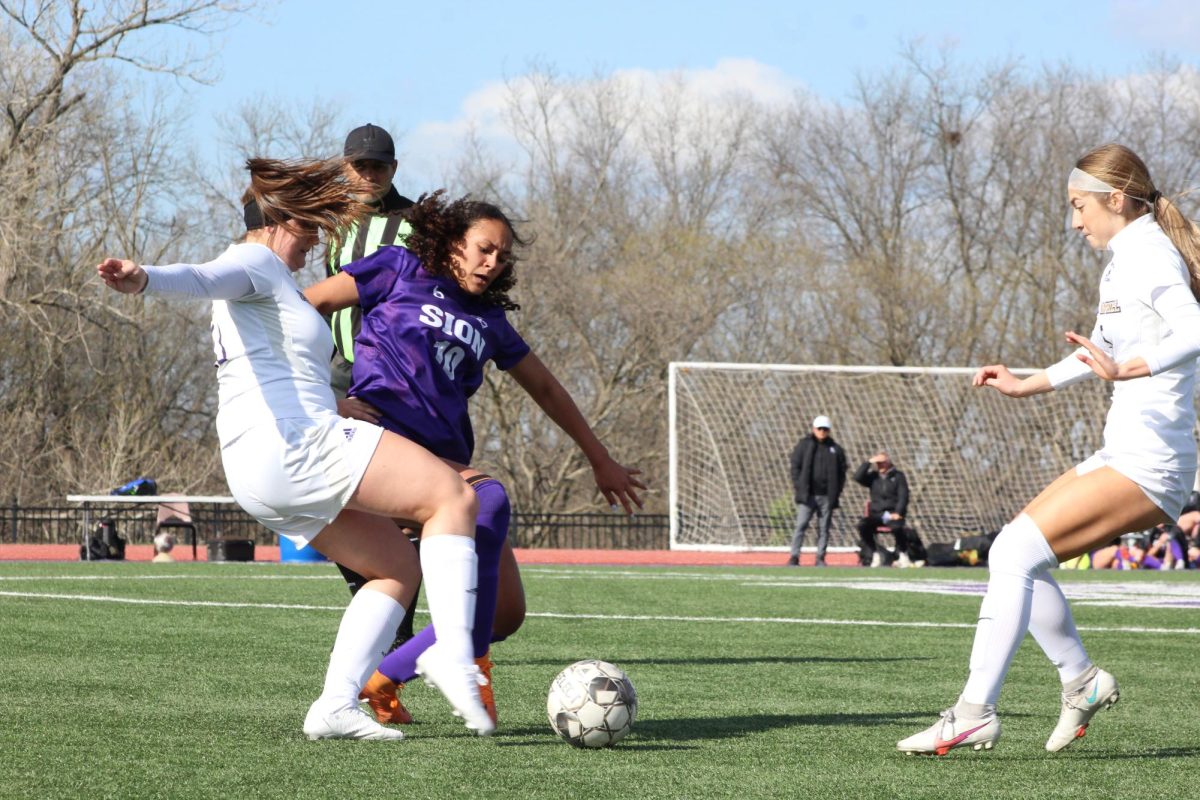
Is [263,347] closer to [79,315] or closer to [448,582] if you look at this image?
[448,582]

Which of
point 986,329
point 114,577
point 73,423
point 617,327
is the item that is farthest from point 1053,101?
point 114,577

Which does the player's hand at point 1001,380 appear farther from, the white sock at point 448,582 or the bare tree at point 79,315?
the bare tree at point 79,315

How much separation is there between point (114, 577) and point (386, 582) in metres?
10.7

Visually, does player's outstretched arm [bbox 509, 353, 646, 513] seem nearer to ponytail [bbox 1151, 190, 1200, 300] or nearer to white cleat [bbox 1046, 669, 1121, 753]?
white cleat [bbox 1046, 669, 1121, 753]

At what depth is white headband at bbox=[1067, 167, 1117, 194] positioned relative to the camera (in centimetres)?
495

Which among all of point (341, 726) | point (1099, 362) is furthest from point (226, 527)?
point (1099, 362)

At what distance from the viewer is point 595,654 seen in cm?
812

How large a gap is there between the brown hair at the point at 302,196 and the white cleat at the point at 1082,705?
8.64 ft

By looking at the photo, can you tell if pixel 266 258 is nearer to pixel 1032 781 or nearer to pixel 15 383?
pixel 1032 781

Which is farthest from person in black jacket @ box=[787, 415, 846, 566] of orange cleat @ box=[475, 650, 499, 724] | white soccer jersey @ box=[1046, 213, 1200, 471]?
white soccer jersey @ box=[1046, 213, 1200, 471]

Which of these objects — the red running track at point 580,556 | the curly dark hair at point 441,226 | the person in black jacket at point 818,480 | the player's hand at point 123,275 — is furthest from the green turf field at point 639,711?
the red running track at point 580,556

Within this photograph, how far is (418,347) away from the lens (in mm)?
5250

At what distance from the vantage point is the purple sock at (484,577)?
518 cm

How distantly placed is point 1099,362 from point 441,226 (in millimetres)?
2142
